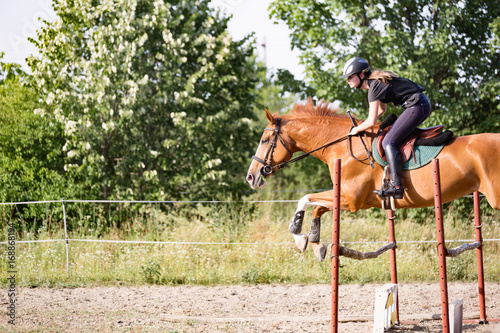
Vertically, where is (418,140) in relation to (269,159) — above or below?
above

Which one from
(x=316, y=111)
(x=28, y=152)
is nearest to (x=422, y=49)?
(x=316, y=111)

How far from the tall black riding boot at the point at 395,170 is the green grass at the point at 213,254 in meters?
3.17

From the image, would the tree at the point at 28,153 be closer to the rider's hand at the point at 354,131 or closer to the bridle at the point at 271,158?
the bridle at the point at 271,158

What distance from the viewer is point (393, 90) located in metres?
5.01

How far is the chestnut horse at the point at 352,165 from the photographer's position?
4785mm

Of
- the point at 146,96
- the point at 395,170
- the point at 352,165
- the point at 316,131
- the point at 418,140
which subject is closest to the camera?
the point at 395,170

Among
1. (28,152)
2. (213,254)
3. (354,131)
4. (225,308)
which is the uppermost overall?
(28,152)

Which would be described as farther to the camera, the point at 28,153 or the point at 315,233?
the point at 28,153

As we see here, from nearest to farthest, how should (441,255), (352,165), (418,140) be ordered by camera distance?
(441,255) < (418,140) < (352,165)

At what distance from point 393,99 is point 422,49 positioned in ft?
19.5

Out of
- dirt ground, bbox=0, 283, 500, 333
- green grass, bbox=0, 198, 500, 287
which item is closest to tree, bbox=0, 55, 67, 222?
green grass, bbox=0, 198, 500, 287

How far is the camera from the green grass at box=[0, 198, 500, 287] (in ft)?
26.7

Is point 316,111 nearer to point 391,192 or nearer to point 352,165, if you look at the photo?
point 352,165

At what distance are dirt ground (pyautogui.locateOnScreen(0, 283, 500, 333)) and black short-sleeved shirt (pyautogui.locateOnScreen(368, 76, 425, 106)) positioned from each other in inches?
95.9
